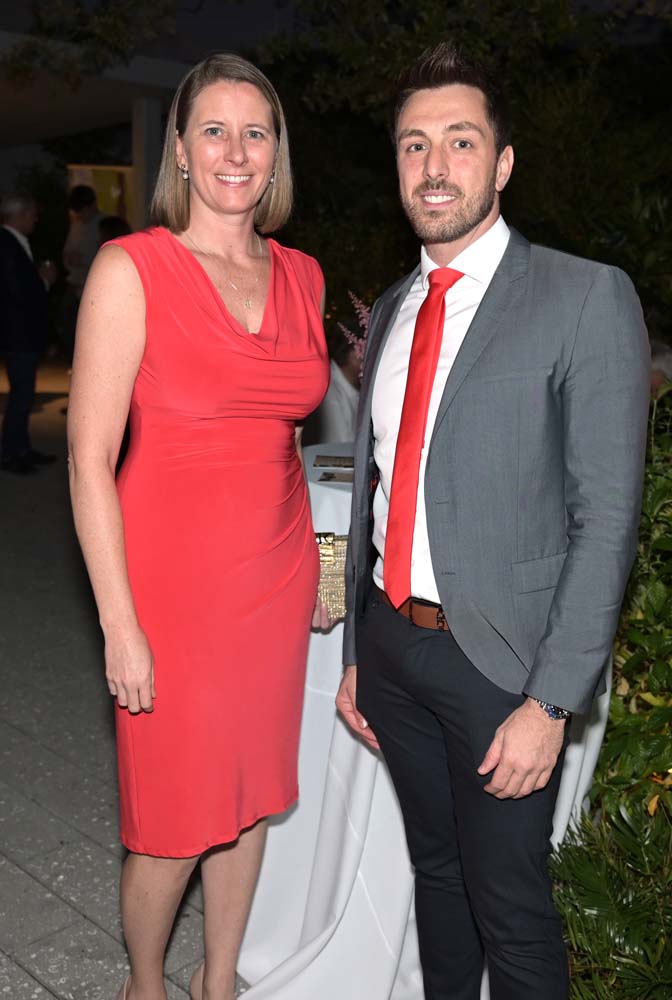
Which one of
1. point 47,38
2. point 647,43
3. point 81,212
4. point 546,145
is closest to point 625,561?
point 546,145

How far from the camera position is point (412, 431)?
2.04 meters

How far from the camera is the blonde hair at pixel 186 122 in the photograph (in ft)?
7.97

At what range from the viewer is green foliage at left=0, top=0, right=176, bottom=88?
765cm

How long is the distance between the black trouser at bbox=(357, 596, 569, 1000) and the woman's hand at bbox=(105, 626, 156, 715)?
0.46m

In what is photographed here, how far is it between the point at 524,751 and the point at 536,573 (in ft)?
1.00

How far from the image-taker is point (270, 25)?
38.5 feet

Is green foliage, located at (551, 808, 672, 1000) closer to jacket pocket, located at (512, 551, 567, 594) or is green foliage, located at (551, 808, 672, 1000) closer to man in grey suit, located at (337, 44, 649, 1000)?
man in grey suit, located at (337, 44, 649, 1000)

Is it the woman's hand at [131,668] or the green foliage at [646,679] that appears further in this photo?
the green foliage at [646,679]

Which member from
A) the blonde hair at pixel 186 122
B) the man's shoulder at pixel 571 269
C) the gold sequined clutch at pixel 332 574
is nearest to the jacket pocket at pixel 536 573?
the man's shoulder at pixel 571 269

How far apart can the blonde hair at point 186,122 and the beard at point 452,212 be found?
24.4 inches

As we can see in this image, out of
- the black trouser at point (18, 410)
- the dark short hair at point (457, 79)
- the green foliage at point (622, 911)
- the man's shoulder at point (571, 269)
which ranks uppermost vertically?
the dark short hair at point (457, 79)

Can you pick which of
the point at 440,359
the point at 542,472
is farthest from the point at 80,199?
the point at 542,472

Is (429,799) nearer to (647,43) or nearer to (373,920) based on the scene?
(373,920)

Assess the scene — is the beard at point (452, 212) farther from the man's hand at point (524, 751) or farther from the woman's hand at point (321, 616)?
the woman's hand at point (321, 616)
